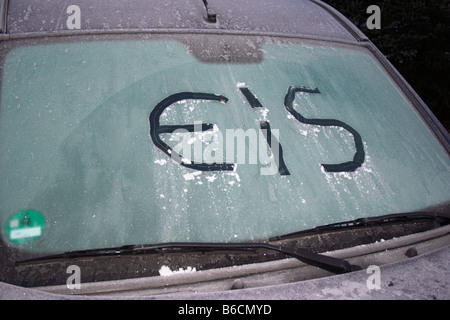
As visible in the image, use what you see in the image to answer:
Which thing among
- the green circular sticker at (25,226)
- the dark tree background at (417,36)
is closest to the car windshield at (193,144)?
the green circular sticker at (25,226)

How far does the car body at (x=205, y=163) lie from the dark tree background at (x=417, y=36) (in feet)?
13.2

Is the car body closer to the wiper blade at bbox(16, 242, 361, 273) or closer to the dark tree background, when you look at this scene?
the wiper blade at bbox(16, 242, 361, 273)

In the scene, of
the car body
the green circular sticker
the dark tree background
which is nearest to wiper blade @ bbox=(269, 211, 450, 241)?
the car body

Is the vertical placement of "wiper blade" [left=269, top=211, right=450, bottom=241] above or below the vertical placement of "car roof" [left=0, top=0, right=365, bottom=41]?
below

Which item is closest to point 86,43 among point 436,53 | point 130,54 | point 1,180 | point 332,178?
point 130,54

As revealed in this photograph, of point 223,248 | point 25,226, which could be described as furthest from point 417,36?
point 25,226

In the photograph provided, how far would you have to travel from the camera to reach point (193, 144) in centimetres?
148

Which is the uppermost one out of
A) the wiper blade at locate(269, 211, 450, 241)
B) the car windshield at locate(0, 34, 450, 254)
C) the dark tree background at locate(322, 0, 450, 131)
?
the dark tree background at locate(322, 0, 450, 131)

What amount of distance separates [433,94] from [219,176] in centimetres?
565

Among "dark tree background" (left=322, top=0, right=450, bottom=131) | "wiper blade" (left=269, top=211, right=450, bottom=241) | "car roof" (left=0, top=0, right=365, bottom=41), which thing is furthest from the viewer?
"dark tree background" (left=322, top=0, right=450, bottom=131)

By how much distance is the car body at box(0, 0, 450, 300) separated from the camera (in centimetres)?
121

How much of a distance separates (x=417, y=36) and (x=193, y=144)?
5042 mm

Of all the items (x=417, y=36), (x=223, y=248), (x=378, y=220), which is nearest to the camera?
(x=223, y=248)

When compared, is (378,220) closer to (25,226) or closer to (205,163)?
(205,163)
